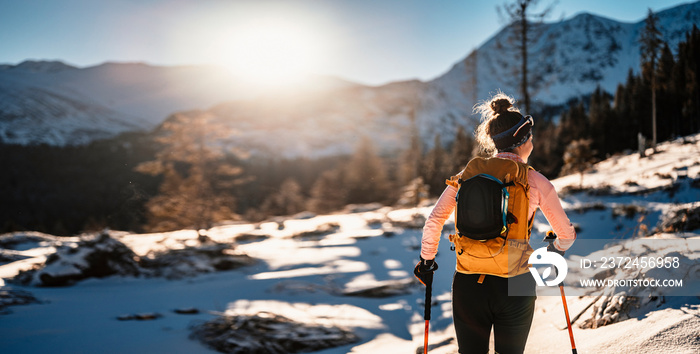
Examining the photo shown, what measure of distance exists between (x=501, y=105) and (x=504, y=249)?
0.92 meters

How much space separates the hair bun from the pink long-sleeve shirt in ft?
0.93

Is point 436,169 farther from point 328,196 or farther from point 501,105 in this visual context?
point 501,105

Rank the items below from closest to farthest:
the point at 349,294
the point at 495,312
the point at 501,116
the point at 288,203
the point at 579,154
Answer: the point at 495,312
the point at 501,116
the point at 349,294
the point at 579,154
the point at 288,203

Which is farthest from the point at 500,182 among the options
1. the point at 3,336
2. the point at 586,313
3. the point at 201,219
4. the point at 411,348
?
the point at 201,219

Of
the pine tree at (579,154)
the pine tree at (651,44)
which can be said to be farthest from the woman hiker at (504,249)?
the pine tree at (651,44)

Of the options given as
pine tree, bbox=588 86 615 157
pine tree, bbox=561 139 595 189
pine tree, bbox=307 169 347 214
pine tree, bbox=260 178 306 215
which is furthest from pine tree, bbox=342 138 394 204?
pine tree, bbox=588 86 615 157

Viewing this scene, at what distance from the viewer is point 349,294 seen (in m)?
7.17

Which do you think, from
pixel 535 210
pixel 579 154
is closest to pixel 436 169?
pixel 579 154

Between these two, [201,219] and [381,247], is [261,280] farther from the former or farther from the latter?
[201,219]

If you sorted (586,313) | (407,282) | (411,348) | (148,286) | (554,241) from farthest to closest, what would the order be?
(407,282) → (148,286) → (411,348) → (586,313) → (554,241)

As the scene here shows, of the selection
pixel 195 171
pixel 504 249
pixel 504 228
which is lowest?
pixel 504 249

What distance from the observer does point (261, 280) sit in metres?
8.17

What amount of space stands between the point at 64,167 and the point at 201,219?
130465mm

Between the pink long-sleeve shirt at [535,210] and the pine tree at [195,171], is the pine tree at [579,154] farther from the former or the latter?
the pink long-sleeve shirt at [535,210]
